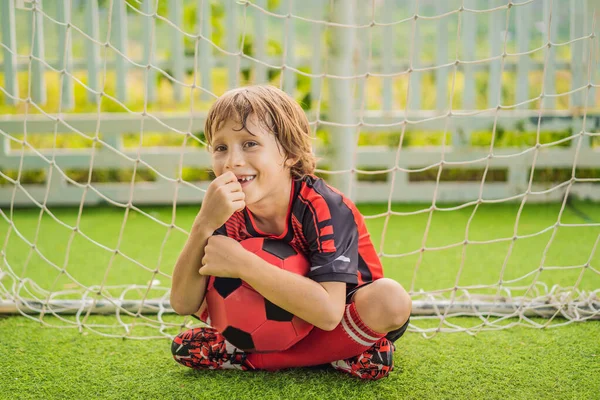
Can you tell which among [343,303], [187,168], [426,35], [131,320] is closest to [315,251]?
[343,303]

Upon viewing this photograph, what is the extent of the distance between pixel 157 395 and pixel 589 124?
2.61 m

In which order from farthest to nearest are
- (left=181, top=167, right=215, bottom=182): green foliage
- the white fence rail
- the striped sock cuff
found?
(left=181, top=167, right=215, bottom=182): green foliage < the white fence rail < the striped sock cuff

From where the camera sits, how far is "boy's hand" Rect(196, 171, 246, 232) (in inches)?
45.2

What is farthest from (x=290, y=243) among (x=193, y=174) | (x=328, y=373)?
(x=193, y=174)

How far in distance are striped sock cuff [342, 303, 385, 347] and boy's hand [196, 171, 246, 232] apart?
0.32 m

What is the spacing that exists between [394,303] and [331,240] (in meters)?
0.18

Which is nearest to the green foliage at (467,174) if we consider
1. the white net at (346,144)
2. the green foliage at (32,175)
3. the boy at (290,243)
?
the white net at (346,144)

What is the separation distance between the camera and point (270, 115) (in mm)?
1236

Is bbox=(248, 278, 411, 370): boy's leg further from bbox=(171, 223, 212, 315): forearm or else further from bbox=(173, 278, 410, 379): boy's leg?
bbox=(171, 223, 212, 315): forearm

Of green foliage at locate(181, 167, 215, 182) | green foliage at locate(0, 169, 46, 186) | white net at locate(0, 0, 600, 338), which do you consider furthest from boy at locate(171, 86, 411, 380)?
green foliage at locate(0, 169, 46, 186)

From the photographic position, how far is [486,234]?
2.60 meters

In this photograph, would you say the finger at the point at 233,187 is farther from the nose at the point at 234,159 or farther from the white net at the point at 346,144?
the white net at the point at 346,144

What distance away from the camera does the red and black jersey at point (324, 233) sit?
3.93ft

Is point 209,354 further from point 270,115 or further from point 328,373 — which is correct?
point 270,115
